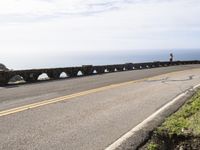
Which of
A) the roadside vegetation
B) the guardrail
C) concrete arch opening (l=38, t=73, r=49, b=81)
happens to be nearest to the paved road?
the roadside vegetation

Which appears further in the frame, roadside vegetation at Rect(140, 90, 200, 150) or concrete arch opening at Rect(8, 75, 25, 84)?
concrete arch opening at Rect(8, 75, 25, 84)

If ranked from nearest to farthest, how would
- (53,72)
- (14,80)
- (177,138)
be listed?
(177,138)
(14,80)
(53,72)

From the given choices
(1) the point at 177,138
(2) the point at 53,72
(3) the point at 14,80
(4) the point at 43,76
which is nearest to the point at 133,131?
(1) the point at 177,138

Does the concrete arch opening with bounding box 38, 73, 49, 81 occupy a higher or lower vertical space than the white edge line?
higher

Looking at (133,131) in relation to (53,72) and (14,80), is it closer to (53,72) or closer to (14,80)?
(14,80)

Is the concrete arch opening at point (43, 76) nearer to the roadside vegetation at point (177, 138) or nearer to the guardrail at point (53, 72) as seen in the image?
the guardrail at point (53, 72)

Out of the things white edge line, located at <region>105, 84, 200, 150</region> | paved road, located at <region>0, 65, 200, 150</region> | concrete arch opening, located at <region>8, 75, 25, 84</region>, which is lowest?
white edge line, located at <region>105, 84, 200, 150</region>

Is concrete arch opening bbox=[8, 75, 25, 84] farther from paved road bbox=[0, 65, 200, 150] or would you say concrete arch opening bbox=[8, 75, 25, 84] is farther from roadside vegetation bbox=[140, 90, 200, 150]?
roadside vegetation bbox=[140, 90, 200, 150]

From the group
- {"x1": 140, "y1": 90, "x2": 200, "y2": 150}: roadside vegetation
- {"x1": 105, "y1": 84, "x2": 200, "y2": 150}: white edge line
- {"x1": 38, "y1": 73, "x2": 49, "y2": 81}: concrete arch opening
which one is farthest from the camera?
{"x1": 38, "y1": 73, "x2": 49, "y2": 81}: concrete arch opening

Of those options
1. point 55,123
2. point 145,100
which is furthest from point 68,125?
point 145,100

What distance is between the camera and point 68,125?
383 inches

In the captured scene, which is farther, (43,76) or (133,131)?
(43,76)

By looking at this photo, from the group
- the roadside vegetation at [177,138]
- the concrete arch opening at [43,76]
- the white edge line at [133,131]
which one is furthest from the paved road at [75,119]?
the concrete arch opening at [43,76]

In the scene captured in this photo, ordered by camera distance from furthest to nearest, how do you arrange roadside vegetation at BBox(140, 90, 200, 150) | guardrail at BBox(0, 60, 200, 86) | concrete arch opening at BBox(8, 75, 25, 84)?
concrete arch opening at BBox(8, 75, 25, 84)
guardrail at BBox(0, 60, 200, 86)
roadside vegetation at BBox(140, 90, 200, 150)
